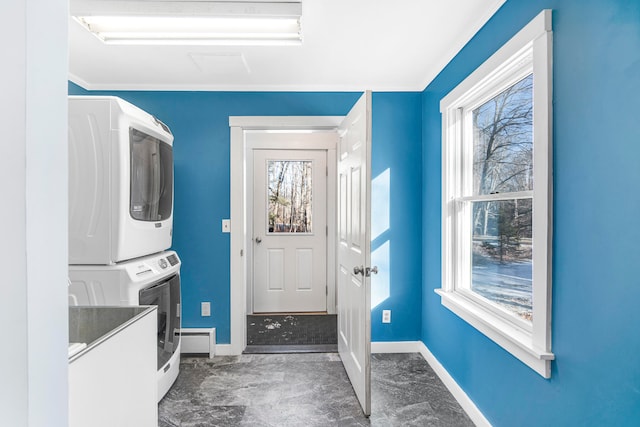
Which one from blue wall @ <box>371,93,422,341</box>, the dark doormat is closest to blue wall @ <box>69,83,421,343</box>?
blue wall @ <box>371,93,422,341</box>

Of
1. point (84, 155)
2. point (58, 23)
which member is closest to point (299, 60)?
point (84, 155)

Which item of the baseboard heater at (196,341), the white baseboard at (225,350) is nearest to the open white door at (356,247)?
the white baseboard at (225,350)

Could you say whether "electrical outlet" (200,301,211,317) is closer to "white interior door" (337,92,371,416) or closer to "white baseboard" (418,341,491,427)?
"white interior door" (337,92,371,416)

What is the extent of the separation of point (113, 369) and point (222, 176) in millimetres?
2230

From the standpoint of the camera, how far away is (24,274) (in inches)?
20.9

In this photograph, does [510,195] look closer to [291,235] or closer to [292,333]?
[292,333]

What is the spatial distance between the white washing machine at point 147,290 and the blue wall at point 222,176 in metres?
0.42

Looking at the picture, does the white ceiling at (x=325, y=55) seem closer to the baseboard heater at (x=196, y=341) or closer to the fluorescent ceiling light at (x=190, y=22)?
the fluorescent ceiling light at (x=190, y=22)

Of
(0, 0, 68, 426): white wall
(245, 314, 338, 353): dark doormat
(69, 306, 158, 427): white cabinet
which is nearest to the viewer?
(0, 0, 68, 426): white wall

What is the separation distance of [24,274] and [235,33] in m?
1.88

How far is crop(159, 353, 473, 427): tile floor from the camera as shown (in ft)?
→ 6.91

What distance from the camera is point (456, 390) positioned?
7.52 feet

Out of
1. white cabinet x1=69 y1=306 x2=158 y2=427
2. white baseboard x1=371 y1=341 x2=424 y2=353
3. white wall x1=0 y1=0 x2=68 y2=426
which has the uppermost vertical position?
white wall x1=0 y1=0 x2=68 y2=426

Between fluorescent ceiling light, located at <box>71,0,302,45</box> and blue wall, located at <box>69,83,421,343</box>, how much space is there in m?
0.93
